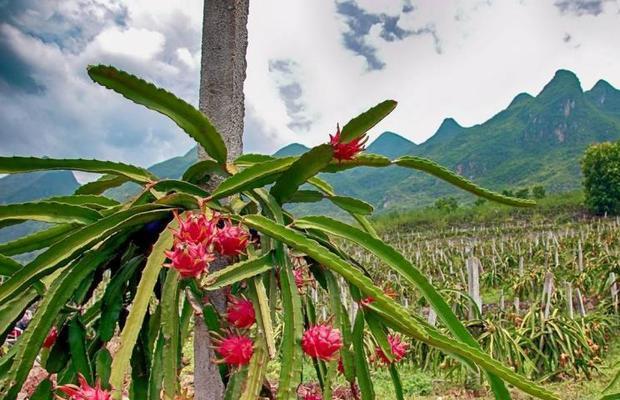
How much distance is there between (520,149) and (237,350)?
97566mm

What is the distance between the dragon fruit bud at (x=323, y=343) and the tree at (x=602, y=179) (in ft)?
108

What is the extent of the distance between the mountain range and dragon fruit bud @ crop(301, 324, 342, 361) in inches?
2672

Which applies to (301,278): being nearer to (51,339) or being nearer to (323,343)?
(323,343)

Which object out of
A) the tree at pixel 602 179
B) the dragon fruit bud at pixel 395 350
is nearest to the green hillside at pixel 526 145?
the tree at pixel 602 179

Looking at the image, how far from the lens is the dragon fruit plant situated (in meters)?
0.67

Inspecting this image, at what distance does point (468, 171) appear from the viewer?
91188 mm

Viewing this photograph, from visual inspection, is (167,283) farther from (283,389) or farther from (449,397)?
(449,397)

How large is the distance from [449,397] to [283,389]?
10.9 ft

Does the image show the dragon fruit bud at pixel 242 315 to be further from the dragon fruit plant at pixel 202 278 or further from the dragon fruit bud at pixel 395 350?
the dragon fruit bud at pixel 395 350

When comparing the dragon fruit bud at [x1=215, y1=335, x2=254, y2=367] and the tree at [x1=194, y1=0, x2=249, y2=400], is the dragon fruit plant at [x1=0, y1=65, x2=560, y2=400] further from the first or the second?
→ the tree at [x1=194, y1=0, x2=249, y2=400]

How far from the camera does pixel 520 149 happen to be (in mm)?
91000

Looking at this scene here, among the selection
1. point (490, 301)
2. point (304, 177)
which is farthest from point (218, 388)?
point (490, 301)

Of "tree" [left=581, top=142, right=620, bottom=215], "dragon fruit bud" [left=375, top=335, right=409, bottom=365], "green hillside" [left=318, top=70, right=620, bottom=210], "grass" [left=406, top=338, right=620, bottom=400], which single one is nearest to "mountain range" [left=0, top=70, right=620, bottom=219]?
"green hillside" [left=318, top=70, right=620, bottom=210]

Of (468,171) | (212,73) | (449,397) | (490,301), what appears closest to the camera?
(212,73)
